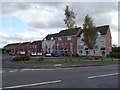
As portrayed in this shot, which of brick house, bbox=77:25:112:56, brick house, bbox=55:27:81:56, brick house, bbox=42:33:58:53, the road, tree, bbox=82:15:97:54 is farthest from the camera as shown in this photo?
brick house, bbox=42:33:58:53

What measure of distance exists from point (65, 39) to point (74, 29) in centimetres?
4311

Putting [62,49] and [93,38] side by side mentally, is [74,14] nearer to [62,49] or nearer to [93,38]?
[93,38]

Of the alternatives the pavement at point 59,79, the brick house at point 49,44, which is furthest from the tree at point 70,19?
the brick house at point 49,44

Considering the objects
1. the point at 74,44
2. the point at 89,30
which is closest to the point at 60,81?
the point at 89,30

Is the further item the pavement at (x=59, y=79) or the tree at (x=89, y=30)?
the tree at (x=89, y=30)

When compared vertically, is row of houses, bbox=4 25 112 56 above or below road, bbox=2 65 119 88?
above

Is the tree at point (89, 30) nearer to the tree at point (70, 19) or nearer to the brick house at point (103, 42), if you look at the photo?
the tree at point (70, 19)

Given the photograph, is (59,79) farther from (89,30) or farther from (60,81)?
(89,30)

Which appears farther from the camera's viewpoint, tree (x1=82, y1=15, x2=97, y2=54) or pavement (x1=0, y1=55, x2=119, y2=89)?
tree (x1=82, y1=15, x2=97, y2=54)

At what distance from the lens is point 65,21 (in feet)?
100

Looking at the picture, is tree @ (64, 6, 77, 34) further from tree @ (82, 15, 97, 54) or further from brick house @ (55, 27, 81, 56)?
brick house @ (55, 27, 81, 56)

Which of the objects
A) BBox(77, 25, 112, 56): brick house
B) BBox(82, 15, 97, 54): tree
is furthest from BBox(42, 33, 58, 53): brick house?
BBox(82, 15, 97, 54): tree

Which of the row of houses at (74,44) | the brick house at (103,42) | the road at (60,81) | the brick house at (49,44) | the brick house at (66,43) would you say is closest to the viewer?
the road at (60,81)

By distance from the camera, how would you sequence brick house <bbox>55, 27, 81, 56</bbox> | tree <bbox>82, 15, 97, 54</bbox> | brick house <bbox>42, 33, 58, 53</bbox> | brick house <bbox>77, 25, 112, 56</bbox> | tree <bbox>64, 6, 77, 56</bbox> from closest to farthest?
tree <bbox>64, 6, 77, 56</bbox>
tree <bbox>82, 15, 97, 54</bbox>
brick house <bbox>77, 25, 112, 56</bbox>
brick house <bbox>55, 27, 81, 56</bbox>
brick house <bbox>42, 33, 58, 53</bbox>
